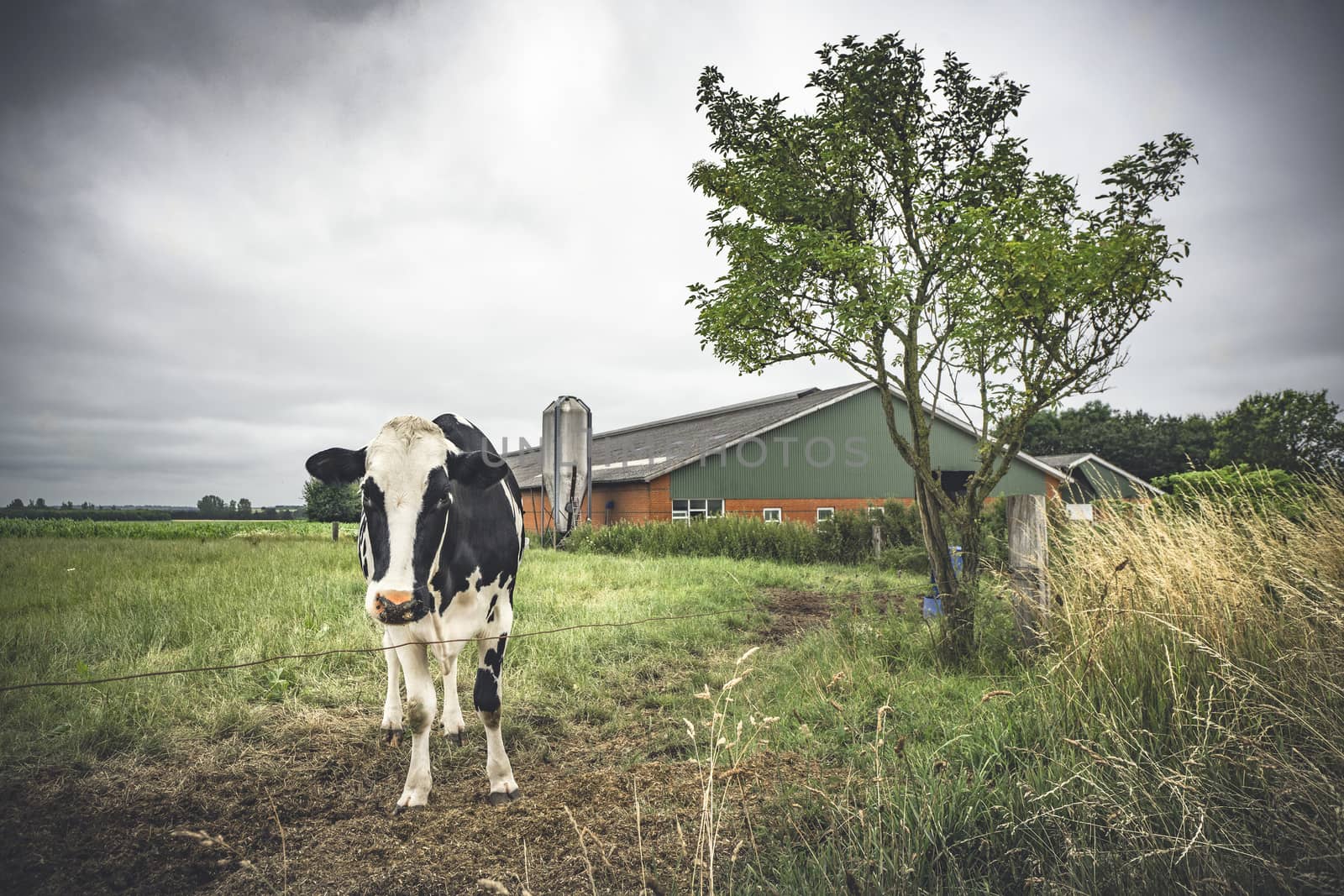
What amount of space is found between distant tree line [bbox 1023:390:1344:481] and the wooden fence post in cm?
4080

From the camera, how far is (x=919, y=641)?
19.9 feet

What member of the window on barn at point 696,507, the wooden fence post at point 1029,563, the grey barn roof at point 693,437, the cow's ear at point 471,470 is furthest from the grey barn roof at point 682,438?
the cow's ear at point 471,470

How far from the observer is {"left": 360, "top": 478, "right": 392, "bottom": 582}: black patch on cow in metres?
3.04

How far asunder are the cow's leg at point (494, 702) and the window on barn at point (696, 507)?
1894 centimetres

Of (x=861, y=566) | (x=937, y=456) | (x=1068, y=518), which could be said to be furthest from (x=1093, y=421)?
(x=1068, y=518)

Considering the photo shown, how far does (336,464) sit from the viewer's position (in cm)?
352

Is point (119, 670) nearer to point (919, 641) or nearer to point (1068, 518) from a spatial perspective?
point (919, 641)

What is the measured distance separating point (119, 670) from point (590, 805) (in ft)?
14.8

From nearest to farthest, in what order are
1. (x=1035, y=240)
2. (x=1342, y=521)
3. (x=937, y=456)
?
(x=1342, y=521)
(x=1035, y=240)
(x=937, y=456)

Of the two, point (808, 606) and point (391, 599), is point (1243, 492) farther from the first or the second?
point (391, 599)

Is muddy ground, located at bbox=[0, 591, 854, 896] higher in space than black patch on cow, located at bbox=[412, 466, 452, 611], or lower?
lower

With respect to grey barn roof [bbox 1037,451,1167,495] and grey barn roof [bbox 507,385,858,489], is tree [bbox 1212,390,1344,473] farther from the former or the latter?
grey barn roof [bbox 507,385,858,489]

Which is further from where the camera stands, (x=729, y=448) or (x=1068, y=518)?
(x=729, y=448)

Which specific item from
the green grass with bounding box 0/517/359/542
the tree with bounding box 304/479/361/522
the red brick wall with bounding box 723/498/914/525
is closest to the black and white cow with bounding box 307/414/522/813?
the tree with bounding box 304/479/361/522
